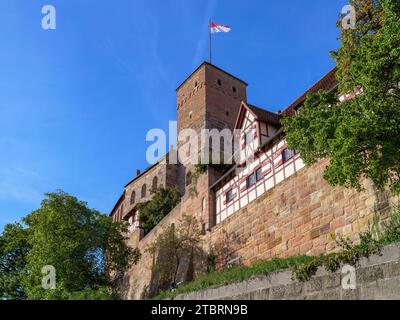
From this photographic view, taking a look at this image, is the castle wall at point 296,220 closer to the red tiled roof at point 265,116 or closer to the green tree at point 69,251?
the red tiled roof at point 265,116

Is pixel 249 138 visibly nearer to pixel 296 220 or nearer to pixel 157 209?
pixel 296 220

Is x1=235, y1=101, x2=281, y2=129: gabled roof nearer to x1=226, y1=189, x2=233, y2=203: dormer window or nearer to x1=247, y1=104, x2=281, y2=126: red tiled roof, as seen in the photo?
x1=247, y1=104, x2=281, y2=126: red tiled roof

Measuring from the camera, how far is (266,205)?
19156mm

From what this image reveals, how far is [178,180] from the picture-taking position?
4456 cm

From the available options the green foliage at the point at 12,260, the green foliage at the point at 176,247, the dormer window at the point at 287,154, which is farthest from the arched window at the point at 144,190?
the dormer window at the point at 287,154

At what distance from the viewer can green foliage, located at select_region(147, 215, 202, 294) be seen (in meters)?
23.1

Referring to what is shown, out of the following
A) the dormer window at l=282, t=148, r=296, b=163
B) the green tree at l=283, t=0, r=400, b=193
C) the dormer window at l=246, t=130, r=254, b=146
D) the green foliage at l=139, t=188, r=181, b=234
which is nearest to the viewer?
the green tree at l=283, t=0, r=400, b=193

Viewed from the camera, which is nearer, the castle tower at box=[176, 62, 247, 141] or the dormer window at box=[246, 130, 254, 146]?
the dormer window at box=[246, 130, 254, 146]

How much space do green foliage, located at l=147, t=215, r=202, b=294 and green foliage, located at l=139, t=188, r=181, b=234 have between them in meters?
7.01

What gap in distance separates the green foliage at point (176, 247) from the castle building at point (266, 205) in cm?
66

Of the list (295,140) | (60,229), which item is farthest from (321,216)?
(60,229)

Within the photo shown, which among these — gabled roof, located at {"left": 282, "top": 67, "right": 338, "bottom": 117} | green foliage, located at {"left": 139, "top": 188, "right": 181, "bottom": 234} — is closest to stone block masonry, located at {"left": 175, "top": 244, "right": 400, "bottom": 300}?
gabled roof, located at {"left": 282, "top": 67, "right": 338, "bottom": 117}

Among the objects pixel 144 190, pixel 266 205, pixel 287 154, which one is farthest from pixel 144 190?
pixel 287 154
